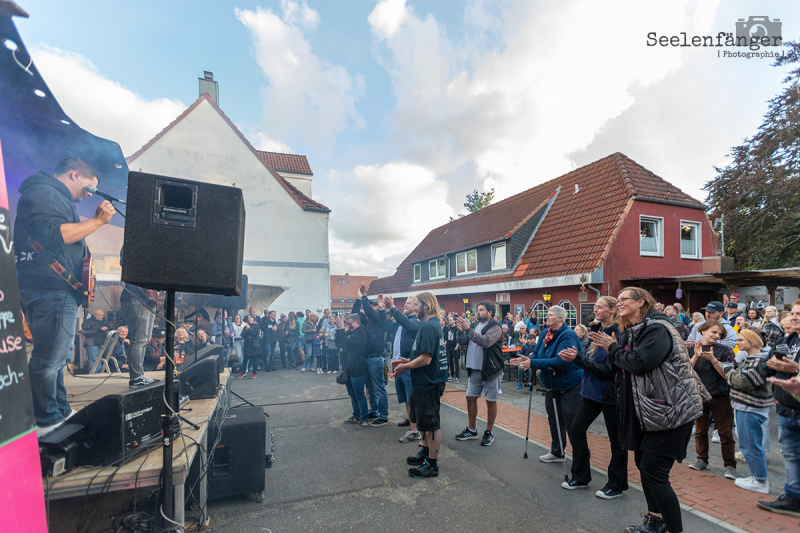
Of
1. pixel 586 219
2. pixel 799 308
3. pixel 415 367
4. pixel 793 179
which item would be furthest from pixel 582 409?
pixel 793 179

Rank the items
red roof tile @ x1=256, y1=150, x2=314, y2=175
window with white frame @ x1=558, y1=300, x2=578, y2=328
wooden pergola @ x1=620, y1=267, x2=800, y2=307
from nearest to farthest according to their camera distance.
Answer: wooden pergola @ x1=620, y1=267, x2=800, y2=307 < window with white frame @ x1=558, y1=300, x2=578, y2=328 < red roof tile @ x1=256, y1=150, x2=314, y2=175

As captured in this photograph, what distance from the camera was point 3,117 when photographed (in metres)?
3.91

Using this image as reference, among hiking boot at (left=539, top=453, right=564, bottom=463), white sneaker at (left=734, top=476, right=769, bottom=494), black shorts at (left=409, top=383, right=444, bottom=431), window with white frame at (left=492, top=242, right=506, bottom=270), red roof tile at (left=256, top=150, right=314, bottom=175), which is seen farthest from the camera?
red roof tile at (left=256, top=150, right=314, bottom=175)

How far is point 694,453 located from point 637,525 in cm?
258

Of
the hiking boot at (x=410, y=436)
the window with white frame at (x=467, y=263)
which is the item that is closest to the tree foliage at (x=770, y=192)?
the window with white frame at (x=467, y=263)

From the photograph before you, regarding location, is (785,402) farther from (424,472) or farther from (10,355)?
(10,355)

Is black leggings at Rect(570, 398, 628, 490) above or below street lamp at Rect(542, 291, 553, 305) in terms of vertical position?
below

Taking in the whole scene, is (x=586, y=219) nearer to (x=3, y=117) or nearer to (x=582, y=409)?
(x=582, y=409)

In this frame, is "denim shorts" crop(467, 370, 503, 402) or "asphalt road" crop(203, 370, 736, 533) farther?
"denim shorts" crop(467, 370, 503, 402)

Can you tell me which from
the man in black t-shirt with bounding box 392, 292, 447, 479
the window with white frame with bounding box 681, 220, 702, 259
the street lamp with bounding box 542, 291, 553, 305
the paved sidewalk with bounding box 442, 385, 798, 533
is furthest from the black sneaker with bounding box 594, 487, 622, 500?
the window with white frame with bounding box 681, 220, 702, 259

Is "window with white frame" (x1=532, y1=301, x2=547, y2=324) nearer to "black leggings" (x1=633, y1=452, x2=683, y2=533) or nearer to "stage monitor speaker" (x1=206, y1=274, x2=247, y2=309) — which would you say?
"stage monitor speaker" (x1=206, y1=274, x2=247, y2=309)

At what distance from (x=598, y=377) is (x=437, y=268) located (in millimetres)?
18999

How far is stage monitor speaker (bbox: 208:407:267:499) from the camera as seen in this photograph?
363 cm

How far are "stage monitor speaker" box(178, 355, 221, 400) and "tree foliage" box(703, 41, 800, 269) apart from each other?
20832 mm
